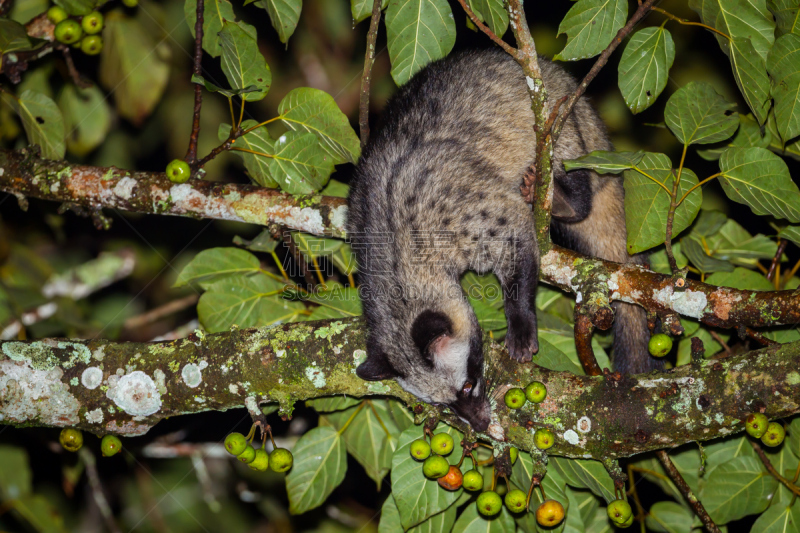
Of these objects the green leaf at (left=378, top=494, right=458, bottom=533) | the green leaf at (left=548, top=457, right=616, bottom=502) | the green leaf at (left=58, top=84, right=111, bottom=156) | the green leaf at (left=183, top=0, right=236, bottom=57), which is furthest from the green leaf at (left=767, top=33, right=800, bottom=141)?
the green leaf at (left=58, top=84, right=111, bottom=156)

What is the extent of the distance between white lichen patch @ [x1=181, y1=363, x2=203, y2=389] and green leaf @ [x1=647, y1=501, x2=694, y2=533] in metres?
2.34

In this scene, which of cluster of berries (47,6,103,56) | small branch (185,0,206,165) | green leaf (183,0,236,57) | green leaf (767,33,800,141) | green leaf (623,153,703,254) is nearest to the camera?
green leaf (767,33,800,141)

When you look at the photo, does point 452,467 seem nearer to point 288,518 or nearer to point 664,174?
point 664,174

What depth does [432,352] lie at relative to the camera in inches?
122

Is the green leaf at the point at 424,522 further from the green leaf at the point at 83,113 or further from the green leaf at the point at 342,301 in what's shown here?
the green leaf at the point at 83,113

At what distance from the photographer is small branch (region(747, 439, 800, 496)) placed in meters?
2.62

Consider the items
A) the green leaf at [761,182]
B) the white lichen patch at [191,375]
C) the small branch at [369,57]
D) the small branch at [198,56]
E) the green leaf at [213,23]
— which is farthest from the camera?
the green leaf at [213,23]

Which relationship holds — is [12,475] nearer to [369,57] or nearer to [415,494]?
[415,494]

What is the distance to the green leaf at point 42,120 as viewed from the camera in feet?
10.8

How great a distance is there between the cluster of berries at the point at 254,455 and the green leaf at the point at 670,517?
1.84 meters

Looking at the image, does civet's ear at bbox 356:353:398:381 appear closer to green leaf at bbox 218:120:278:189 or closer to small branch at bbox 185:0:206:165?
green leaf at bbox 218:120:278:189

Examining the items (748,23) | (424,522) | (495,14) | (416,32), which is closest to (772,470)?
(424,522)

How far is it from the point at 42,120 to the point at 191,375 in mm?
1859

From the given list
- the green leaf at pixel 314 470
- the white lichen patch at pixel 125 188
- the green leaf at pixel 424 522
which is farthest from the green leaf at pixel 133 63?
the green leaf at pixel 424 522
